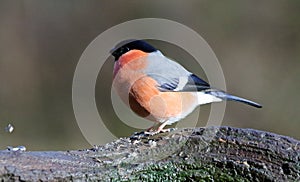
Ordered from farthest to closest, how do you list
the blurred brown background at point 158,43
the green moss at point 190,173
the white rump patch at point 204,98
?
the blurred brown background at point 158,43 < the white rump patch at point 204,98 < the green moss at point 190,173

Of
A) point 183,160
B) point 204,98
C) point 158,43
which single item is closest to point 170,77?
point 204,98

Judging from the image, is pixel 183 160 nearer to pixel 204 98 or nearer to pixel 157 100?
pixel 157 100

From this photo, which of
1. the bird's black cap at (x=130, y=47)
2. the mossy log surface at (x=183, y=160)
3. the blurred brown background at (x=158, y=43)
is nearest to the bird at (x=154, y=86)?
the bird's black cap at (x=130, y=47)

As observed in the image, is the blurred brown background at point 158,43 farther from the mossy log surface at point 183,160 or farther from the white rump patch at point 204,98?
the mossy log surface at point 183,160

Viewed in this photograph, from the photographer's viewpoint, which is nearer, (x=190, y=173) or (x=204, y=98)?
(x=190, y=173)

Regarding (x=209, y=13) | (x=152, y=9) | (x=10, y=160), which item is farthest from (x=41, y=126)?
(x=10, y=160)

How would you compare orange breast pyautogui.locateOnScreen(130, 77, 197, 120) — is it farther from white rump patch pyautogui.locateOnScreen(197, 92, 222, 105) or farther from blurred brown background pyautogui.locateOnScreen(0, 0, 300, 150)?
blurred brown background pyautogui.locateOnScreen(0, 0, 300, 150)

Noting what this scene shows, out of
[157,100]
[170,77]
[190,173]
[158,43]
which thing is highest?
[158,43]
